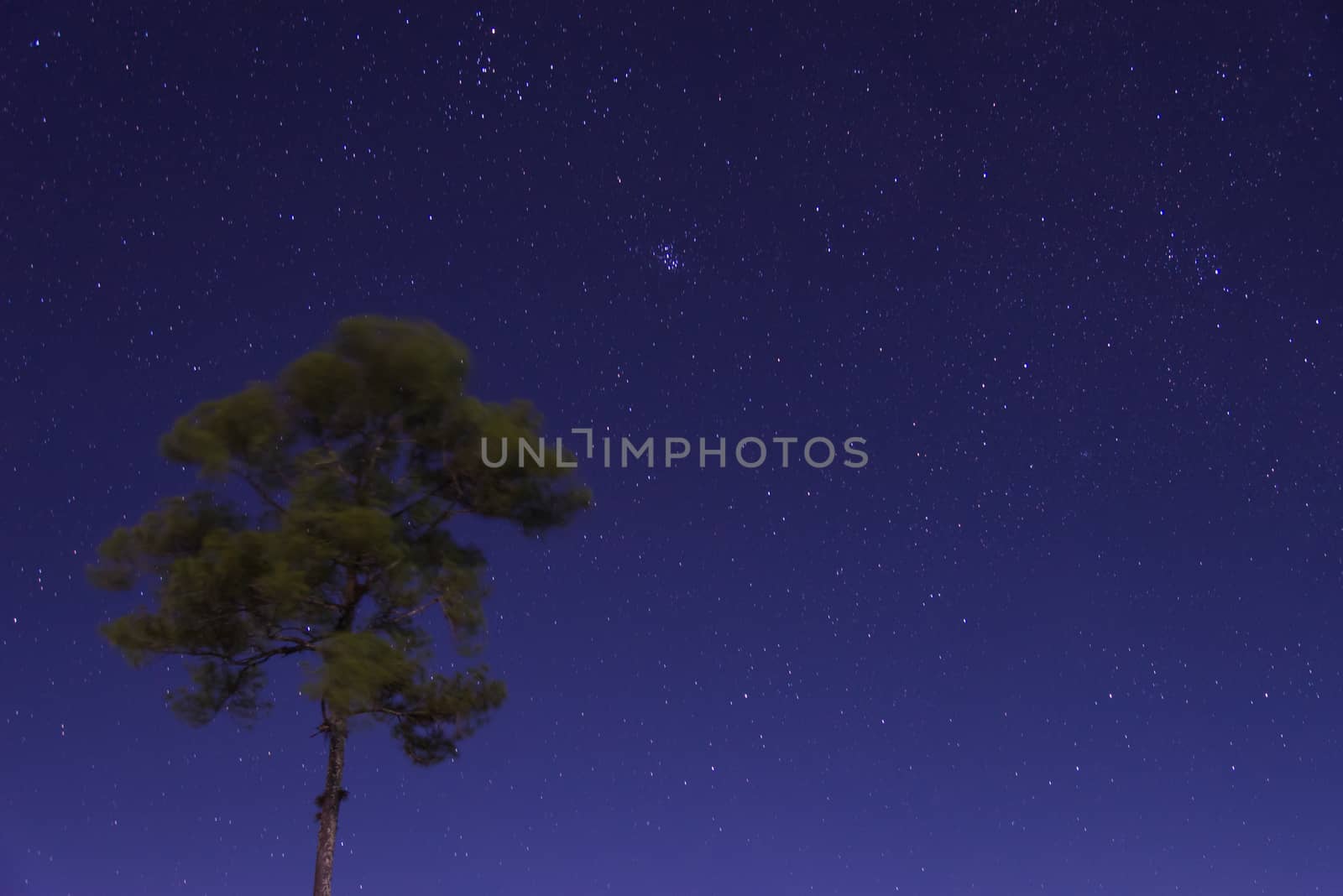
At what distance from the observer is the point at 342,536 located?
13070 millimetres

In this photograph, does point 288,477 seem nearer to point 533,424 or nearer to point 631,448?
point 533,424

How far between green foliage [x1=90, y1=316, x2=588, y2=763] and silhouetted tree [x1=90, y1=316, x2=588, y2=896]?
19mm

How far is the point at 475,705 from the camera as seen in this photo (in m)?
13.5

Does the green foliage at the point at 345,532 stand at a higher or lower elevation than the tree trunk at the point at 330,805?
higher

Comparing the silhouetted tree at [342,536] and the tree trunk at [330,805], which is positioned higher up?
the silhouetted tree at [342,536]

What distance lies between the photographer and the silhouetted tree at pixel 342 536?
13.0m

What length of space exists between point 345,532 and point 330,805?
281cm

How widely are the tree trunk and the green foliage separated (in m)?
0.27

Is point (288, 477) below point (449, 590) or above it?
above

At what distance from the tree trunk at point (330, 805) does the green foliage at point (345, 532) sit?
0.89 ft

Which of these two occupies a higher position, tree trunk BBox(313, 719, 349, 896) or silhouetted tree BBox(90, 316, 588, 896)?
silhouetted tree BBox(90, 316, 588, 896)

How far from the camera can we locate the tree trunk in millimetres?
12508

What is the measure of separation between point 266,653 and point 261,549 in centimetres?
125

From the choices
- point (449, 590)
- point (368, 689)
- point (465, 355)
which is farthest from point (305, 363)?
point (368, 689)
